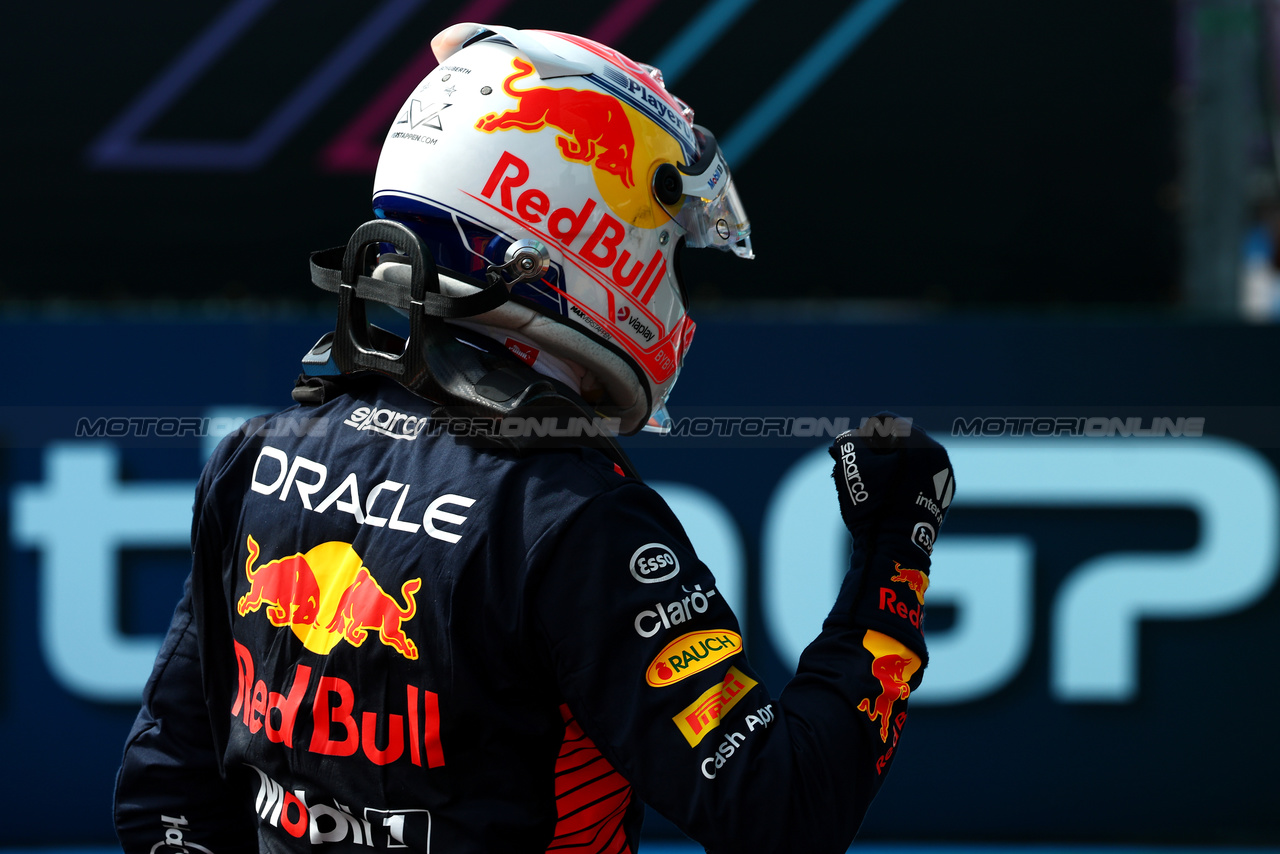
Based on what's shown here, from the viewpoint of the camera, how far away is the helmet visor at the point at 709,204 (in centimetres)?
147

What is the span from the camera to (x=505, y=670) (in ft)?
3.70

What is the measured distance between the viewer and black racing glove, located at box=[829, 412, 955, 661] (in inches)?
48.1

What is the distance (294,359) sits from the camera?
11.2 feet

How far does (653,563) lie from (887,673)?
10.1 inches

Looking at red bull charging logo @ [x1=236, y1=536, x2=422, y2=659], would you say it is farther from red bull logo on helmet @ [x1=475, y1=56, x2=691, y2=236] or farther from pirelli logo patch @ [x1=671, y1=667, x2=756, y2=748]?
red bull logo on helmet @ [x1=475, y1=56, x2=691, y2=236]

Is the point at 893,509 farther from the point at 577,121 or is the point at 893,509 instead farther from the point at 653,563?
the point at 577,121

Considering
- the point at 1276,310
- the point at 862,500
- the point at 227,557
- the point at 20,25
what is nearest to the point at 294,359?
the point at 20,25

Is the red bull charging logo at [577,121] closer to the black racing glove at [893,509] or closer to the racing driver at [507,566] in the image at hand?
the racing driver at [507,566]

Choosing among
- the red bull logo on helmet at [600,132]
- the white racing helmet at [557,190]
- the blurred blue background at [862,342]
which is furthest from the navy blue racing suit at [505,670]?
the blurred blue background at [862,342]

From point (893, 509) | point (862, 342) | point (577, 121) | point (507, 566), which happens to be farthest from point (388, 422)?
point (862, 342)

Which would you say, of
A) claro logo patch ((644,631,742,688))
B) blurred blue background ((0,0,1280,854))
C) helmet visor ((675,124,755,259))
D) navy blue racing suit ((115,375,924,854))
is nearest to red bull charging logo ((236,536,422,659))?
navy blue racing suit ((115,375,924,854))

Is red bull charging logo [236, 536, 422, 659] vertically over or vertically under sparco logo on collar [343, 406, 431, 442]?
under

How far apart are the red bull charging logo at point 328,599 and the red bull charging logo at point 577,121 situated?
504 millimetres

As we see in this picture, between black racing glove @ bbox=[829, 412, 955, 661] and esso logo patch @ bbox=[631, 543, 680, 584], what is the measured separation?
194mm
